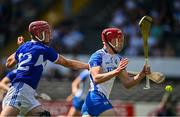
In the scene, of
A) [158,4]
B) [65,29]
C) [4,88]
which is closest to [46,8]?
[65,29]

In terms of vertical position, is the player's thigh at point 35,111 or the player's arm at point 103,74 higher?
the player's arm at point 103,74

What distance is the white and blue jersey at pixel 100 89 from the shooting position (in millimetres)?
10445

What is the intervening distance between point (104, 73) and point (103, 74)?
0.49 ft

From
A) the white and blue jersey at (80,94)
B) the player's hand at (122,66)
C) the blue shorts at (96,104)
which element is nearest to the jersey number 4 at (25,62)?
the blue shorts at (96,104)

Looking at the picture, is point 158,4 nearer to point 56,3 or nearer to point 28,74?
point 56,3

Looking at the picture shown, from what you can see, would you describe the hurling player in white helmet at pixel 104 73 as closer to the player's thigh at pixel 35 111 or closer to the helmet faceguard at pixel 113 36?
the helmet faceguard at pixel 113 36

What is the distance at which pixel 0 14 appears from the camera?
829 inches

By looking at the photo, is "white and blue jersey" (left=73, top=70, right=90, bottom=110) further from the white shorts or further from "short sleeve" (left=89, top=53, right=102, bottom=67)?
"short sleeve" (left=89, top=53, right=102, bottom=67)

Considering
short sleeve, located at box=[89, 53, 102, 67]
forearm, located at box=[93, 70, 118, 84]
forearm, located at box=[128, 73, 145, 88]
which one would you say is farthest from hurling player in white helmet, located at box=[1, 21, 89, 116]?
forearm, located at box=[128, 73, 145, 88]

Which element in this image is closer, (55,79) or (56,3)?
(55,79)

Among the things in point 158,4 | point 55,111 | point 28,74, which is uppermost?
point 28,74

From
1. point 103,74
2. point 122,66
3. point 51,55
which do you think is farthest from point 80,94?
point 122,66

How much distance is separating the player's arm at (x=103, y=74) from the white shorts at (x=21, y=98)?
0.91m

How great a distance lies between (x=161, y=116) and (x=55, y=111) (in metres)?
2.55
